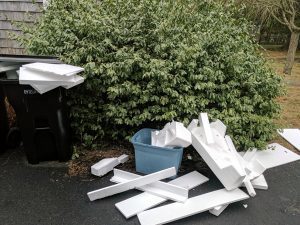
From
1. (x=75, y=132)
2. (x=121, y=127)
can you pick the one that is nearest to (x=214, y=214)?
(x=121, y=127)

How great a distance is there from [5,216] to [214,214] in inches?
69.4

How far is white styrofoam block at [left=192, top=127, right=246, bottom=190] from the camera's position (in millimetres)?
2714

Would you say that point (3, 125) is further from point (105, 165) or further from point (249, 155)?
point (249, 155)

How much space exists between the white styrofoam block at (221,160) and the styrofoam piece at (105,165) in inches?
33.5

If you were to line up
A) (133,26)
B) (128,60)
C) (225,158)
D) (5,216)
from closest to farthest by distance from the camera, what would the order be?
(5,216) < (225,158) < (128,60) < (133,26)

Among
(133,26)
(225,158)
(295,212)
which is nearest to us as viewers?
(295,212)

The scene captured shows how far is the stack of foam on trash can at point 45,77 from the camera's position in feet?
9.05

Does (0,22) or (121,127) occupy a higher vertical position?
(0,22)

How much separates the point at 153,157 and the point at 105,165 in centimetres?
53

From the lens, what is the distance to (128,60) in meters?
3.28

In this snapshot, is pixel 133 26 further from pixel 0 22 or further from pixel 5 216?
pixel 0 22

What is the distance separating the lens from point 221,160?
2863 millimetres

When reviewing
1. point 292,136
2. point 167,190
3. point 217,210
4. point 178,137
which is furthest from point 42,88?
point 292,136

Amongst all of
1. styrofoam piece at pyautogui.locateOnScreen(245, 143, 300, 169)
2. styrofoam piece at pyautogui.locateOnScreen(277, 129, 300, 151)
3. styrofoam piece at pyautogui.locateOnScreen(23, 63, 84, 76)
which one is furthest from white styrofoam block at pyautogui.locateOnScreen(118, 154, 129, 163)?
styrofoam piece at pyautogui.locateOnScreen(277, 129, 300, 151)
